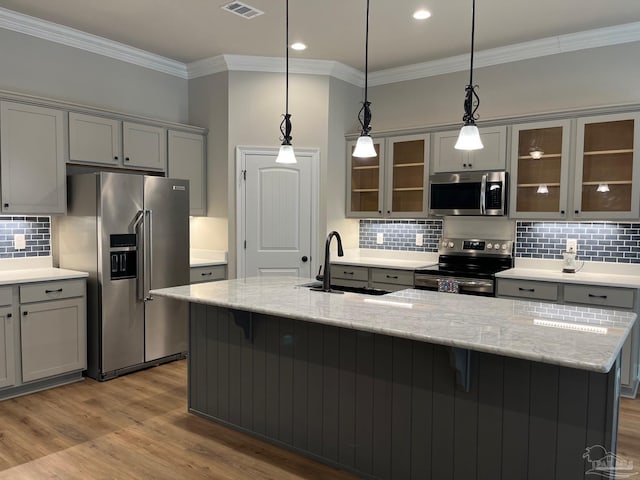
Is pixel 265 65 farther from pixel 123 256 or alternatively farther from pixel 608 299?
pixel 608 299

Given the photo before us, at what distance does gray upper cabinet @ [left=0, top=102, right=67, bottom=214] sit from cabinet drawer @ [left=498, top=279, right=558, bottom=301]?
367 cm

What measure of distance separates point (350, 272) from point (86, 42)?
10.6ft

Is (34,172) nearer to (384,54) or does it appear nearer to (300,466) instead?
(300,466)

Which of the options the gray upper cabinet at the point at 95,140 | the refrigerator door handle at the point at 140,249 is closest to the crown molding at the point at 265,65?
the gray upper cabinet at the point at 95,140

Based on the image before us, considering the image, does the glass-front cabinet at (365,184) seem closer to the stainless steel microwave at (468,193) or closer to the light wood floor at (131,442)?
the stainless steel microwave at (468,193)

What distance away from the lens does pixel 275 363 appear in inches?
111

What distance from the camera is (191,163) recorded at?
16.2 ft

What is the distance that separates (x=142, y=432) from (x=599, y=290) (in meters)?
3.39

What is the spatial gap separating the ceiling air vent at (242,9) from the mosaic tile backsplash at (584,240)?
295 centimetres

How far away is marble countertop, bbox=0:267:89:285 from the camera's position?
3489 mm

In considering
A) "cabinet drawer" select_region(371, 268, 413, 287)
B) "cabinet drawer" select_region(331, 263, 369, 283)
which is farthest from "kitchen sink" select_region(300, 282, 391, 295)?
"cabinet drawer" select_region(331, 263, 369, 283)

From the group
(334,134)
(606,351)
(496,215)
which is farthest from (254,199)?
(606,351)

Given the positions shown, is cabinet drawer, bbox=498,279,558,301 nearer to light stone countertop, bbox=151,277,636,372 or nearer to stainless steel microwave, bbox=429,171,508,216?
stainless steel microwave, bbox=429,171,508,216

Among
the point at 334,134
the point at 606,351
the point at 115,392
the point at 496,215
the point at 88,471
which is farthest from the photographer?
the point at 334,134
